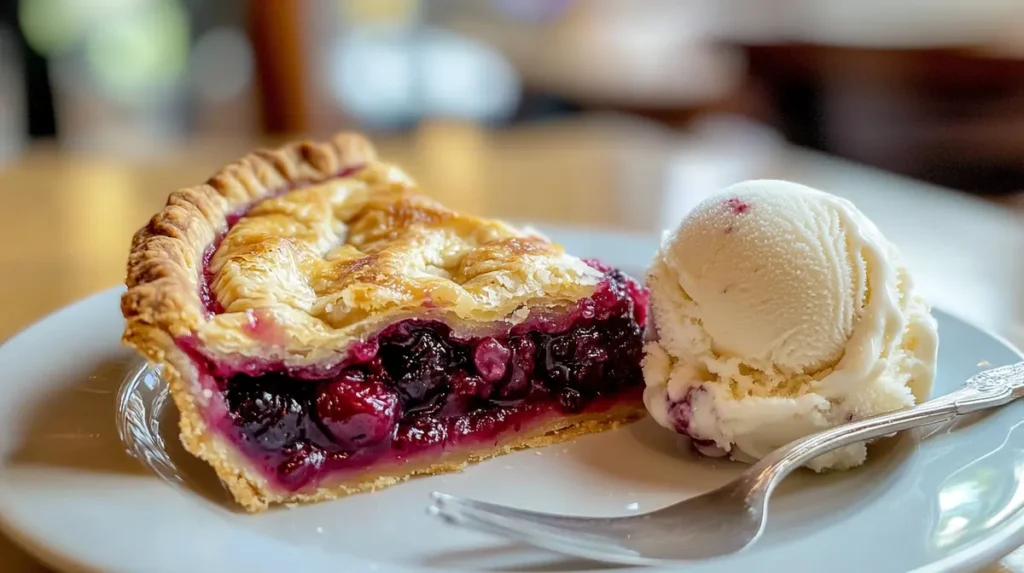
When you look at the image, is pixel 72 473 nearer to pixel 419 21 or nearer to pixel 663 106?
pixel 663 106

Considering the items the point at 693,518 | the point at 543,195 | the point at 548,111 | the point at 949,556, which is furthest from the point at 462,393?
the point at 548,111

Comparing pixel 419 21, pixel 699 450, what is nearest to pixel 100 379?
pixel 699 450

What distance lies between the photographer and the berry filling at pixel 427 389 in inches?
73.3

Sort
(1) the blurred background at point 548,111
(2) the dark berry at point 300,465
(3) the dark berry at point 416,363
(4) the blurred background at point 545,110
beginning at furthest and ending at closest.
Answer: (4) the blurred background at point 545,110, (1) the blurred background at point 548,111, (3) the dark berry at point 416,363, (2) the dark berry at point 300,465

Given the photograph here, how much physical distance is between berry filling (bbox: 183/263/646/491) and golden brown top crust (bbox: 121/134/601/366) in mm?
58

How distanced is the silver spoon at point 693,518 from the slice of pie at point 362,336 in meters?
0.43

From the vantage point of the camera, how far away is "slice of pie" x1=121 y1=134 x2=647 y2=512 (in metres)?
1.80

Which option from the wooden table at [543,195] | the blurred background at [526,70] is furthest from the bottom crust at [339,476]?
the blurred background at [526,70]

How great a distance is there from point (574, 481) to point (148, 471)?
83 cm

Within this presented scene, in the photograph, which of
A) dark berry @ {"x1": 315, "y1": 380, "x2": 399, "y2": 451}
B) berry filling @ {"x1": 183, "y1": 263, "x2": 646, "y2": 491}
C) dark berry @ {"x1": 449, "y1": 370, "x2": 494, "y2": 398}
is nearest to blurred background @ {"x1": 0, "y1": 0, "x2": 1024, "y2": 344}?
berry filling @ {"x1": 183, "y1": 263, "x2": 646, "y2": 491}

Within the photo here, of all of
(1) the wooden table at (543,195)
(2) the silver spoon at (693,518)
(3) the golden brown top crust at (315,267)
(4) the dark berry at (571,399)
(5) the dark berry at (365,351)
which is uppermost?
(3) the golden brown top crust at (315,267)

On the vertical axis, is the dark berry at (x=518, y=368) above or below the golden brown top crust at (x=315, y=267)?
below

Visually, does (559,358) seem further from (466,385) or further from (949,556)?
(949,556)

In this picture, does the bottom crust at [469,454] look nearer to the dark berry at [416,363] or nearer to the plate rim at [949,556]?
the dark berry at [416,363]
